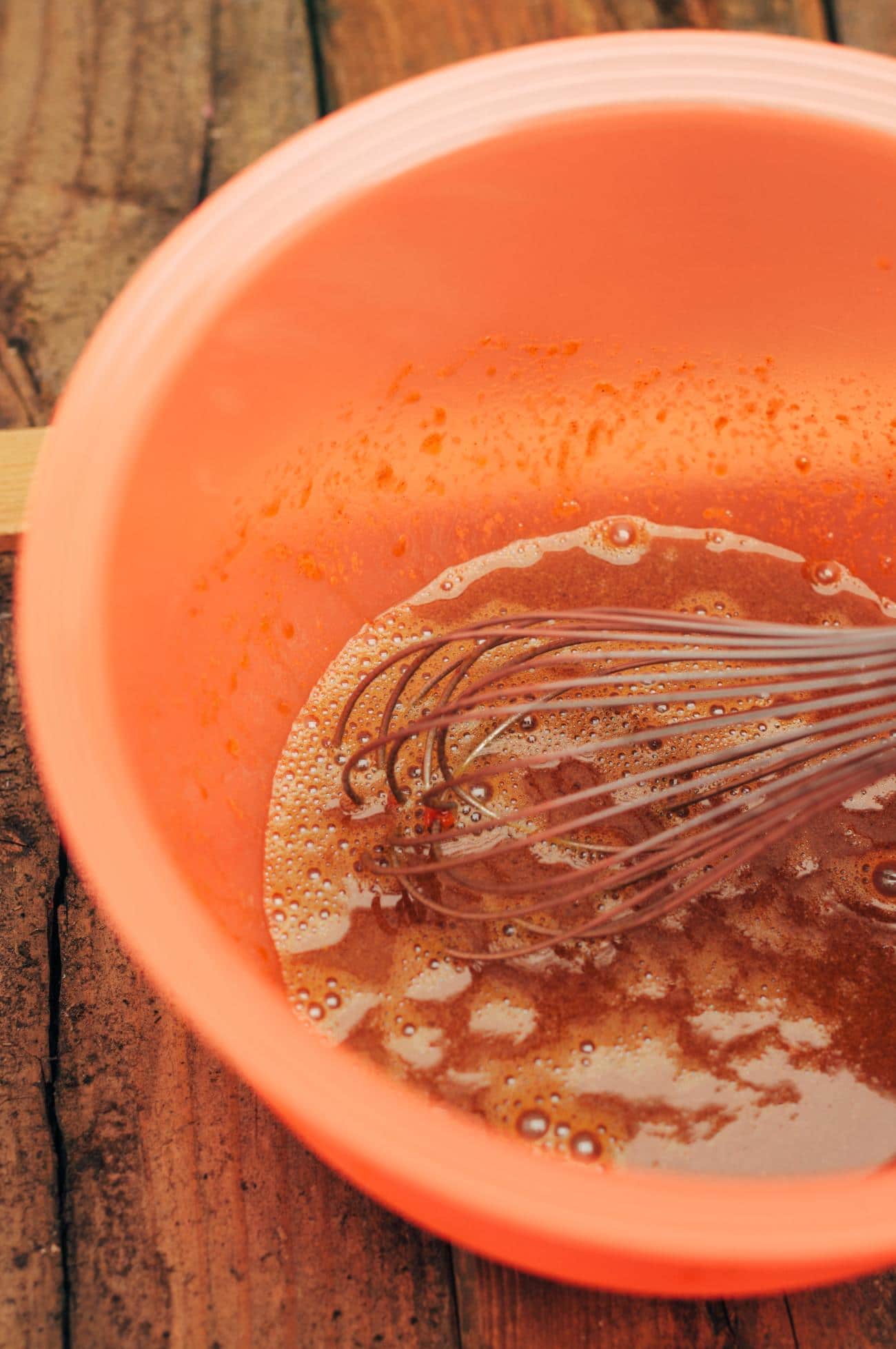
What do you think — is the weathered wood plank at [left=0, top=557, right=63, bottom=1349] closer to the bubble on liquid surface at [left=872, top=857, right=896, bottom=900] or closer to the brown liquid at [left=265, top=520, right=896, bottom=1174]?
the brown liquid at [left=265, top=520, right=896, bottom=1174]

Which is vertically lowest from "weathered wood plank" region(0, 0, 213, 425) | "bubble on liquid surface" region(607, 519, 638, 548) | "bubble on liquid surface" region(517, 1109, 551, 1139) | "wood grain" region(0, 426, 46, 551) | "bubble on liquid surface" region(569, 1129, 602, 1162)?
"bubble on liquid surface" region(569, 1129, 602, 1162)

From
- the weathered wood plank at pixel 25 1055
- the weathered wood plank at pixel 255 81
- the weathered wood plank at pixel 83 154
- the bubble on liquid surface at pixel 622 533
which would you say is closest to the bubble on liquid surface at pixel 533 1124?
the weathered wood plank at pixel 25 1055

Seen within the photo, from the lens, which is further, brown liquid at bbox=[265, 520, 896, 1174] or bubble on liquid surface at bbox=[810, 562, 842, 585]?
bubble on liquid surface at bbox=[810, 562, 842, 585]

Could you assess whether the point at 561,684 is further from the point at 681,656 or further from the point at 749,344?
the point at 749,344

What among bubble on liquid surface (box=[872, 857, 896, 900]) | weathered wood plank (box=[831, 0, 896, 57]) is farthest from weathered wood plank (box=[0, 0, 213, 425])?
bubble on liquid surface (box=[872, 857, 896, 900])

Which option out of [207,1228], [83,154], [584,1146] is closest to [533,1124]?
[584,1146]

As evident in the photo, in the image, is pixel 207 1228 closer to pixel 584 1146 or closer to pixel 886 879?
pixel 584 1146

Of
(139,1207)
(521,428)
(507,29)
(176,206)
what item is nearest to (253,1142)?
(139,1207)
